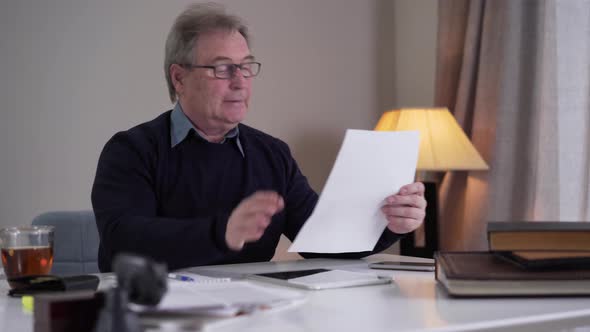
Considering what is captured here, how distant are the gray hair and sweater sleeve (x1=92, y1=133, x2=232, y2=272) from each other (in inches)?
12.3

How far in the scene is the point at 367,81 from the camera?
380 cm

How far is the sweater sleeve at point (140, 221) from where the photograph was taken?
4.90 feet

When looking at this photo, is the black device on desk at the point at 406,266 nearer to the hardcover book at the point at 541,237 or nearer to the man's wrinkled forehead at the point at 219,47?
the hardcover book at the point at 541,237

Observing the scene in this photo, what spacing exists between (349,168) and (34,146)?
193cm

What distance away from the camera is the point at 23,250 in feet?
4.23

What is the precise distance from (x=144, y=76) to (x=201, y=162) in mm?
1324

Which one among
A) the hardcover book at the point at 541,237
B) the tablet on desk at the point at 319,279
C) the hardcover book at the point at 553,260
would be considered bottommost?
the tablet on desk at the point at 319,279

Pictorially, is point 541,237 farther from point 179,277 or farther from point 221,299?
point 179,277

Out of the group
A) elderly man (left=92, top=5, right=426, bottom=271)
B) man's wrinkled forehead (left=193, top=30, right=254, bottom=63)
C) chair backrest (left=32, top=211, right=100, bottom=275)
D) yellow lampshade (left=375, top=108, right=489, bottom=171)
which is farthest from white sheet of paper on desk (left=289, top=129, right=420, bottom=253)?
yellow lampshade (left=375, top=108, right=489, bottom=171)

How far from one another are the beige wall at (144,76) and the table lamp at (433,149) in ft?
1.85

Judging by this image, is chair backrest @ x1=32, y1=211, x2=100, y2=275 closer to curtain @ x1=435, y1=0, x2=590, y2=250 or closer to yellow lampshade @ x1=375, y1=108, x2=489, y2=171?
yellow lampshade @ x1=375, y1=108, x2=489, y2=171

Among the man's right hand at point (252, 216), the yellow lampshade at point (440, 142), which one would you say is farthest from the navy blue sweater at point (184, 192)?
the yellow lampshade at point (440, 142)

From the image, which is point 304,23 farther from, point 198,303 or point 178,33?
point 198,303

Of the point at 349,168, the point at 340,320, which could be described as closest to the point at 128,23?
the point at 349,168
